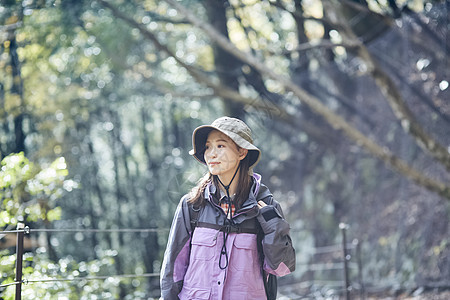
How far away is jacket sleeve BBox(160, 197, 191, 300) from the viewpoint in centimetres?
221

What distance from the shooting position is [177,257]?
2271 millimetres

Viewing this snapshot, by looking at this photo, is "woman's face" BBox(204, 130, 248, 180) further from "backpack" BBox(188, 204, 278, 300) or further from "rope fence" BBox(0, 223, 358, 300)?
"rope fence" BBox(0, 223, 358, 300)

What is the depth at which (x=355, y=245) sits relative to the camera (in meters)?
5.27

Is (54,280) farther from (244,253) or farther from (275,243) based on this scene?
(275,243)

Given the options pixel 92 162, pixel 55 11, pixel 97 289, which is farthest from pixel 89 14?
pixel 97 289

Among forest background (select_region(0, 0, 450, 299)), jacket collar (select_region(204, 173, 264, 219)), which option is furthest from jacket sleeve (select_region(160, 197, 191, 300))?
forest background (select_region(0, 0, 450, 299))

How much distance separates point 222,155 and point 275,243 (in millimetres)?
447

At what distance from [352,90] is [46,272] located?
6.49 m

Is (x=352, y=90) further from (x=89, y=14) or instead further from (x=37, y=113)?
(x=37, y=113)

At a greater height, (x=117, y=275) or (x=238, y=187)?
(x=238, y=187)

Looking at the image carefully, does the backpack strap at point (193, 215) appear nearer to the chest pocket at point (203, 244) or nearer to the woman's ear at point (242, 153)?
the chest pocket at point (203, 244)

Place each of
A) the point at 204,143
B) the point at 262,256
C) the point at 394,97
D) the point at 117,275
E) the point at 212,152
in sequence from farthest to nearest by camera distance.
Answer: the point at 394,97 < the point at 117,275 < the point at 204,143 < the point at 212,152 < the point at 262,256

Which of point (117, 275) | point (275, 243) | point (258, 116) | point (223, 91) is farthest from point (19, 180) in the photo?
point (258, 116)

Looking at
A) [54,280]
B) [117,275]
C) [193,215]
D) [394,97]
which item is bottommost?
[117,275]
